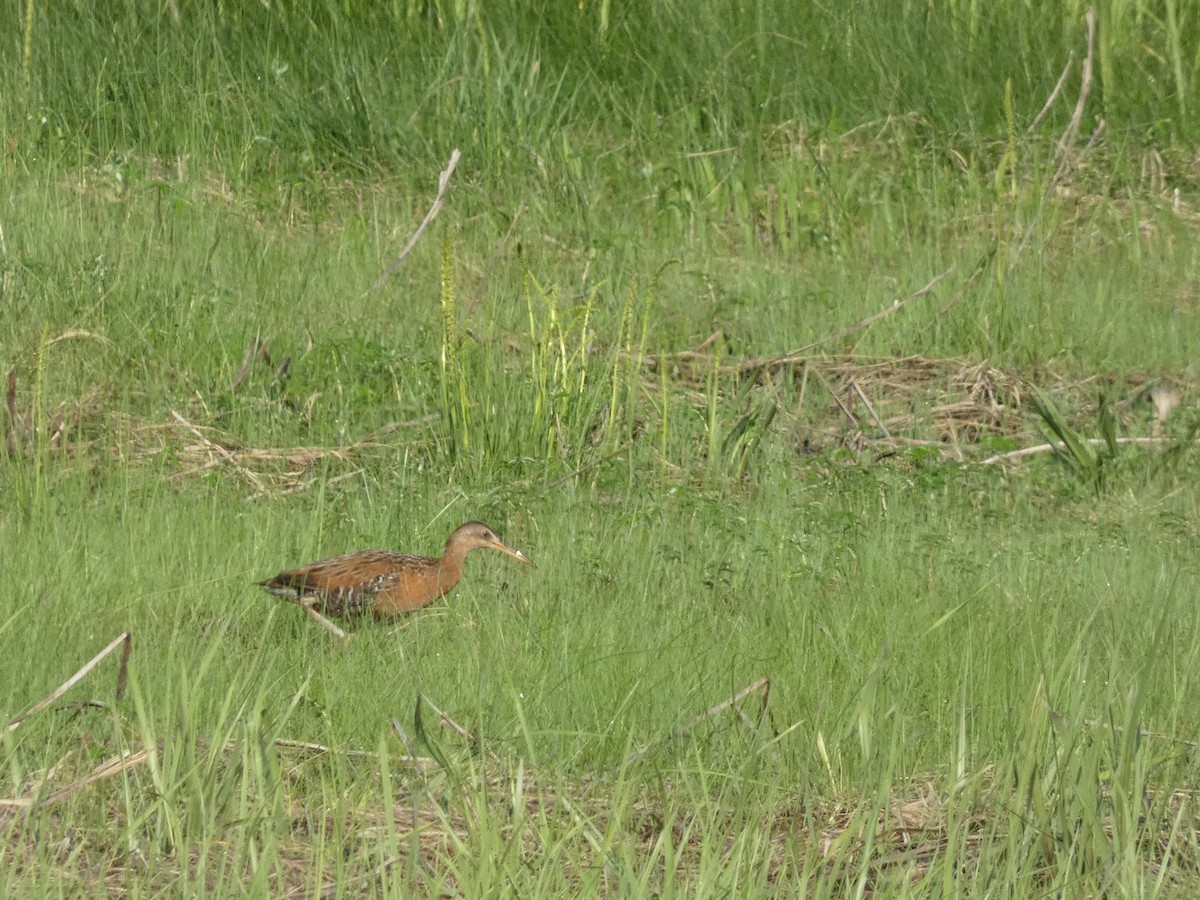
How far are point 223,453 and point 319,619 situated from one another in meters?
2.40

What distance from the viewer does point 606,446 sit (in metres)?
7.57

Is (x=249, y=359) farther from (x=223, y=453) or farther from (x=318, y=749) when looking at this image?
(x=318, y=749)

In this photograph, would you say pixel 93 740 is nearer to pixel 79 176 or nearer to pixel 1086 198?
→ pixel 79 176

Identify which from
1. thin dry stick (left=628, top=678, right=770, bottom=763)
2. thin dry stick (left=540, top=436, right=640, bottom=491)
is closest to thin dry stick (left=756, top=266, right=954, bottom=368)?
thin dry stick (left=540, top=436, right=640, bottom=491)

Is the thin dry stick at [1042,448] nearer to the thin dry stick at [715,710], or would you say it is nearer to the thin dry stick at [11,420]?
the thin dry stick at [715,710]

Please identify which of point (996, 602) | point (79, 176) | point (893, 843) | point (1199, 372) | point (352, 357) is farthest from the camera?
point (79, 176)

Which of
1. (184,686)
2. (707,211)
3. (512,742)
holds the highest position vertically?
(184,686)

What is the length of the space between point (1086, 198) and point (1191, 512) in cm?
429

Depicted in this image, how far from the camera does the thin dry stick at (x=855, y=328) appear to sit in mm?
8617

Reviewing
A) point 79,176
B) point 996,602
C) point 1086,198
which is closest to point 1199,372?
point 1086,198

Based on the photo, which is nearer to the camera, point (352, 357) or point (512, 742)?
point (512, 742)

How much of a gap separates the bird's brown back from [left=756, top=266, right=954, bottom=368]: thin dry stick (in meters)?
3.05

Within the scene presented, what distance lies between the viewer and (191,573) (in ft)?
19.0

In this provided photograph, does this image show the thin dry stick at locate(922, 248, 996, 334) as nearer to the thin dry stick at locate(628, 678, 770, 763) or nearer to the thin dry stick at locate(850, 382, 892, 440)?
the thin dry stick at locate(850, 382, 892, 440)
